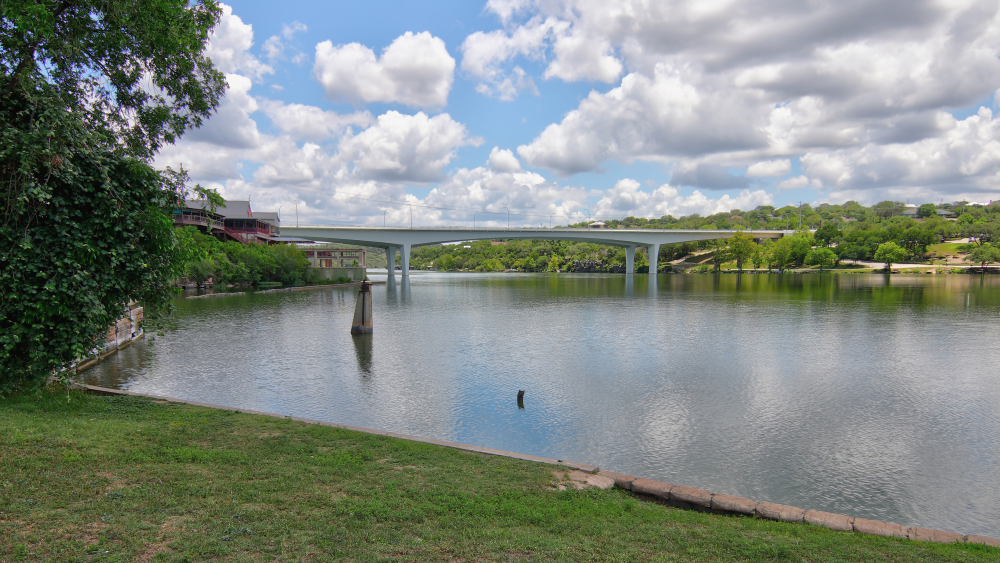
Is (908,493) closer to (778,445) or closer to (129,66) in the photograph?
(778,445)

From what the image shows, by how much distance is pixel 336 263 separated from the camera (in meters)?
115

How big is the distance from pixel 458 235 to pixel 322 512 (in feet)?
308

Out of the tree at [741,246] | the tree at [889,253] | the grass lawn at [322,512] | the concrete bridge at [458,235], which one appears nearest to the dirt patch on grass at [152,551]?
the grass lawn at [322,512]

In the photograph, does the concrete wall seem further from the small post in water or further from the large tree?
the large tree

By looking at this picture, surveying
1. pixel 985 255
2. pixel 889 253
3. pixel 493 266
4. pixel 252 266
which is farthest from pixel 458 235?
pixel 985 255

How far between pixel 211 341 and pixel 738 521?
26.4 meters

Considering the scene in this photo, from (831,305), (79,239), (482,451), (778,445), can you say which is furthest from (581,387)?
(831,305)

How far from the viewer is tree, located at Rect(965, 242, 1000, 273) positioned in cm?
10331

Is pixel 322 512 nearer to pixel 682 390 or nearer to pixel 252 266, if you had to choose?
pixel 682 390

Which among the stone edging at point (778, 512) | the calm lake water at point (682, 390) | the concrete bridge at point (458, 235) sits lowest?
the calm lake water at point (682, 390)

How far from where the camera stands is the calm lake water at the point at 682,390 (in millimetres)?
10977

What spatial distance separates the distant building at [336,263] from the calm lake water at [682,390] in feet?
179

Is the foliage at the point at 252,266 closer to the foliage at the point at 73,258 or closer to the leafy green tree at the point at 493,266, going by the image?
the foliage at the point at 73,258

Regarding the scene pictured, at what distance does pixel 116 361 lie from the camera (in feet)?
70.1
